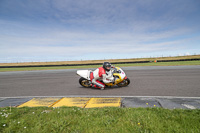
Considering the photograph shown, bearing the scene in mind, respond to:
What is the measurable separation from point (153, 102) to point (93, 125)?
9.38ft

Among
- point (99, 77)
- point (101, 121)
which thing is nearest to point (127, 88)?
point (99, 77)

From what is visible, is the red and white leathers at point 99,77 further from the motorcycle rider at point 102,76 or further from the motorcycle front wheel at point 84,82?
the motorcycle front wheel at point 84,82

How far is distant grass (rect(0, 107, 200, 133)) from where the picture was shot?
314 centimetres

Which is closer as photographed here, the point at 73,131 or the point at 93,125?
the point at 73,131

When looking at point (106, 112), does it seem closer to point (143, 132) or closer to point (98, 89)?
point (143, 132)

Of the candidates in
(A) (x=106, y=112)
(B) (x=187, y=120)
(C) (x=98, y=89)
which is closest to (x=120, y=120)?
(A) (x=106, y=112)

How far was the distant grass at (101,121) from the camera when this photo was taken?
3141mm

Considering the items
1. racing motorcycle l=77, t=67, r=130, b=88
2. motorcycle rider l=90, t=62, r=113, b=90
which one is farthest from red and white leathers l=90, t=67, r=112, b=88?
racing motorcycle l=77, t=67, r=130, b=88

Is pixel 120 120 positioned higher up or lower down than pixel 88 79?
lower down

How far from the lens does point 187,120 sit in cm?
338

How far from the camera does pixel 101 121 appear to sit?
11.5ft

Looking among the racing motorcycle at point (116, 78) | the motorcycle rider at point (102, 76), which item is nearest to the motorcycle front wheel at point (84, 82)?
the racing motorcycle at point (116, 78)

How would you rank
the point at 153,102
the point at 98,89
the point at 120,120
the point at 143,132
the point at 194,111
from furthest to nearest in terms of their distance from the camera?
the point at 98,89
the point at 153,102
the point at 194,111
the point at 120,120
the point at 143,132

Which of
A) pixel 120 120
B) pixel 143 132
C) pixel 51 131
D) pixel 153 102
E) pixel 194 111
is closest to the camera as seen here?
pixel 143 132
